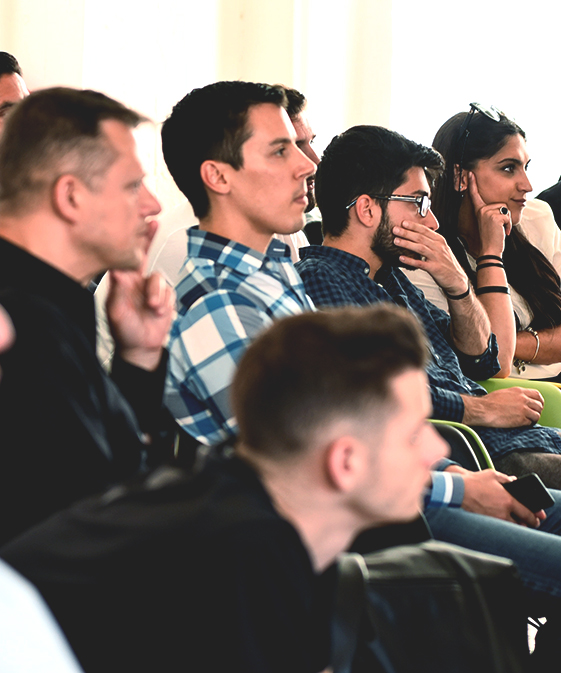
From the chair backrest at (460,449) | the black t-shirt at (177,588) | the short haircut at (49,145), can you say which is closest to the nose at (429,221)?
the chair backrest at (460,449)

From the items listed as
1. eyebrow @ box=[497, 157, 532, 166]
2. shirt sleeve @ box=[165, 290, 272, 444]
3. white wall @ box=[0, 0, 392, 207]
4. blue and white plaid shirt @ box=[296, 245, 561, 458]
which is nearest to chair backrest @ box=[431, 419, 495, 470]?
blue and white plaid shirt @ box=[296, 245, 561, 458]

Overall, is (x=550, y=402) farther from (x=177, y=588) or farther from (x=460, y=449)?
(x=177, y=588)

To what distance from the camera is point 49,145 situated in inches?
49.4

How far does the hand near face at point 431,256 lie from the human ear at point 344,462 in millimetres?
1497

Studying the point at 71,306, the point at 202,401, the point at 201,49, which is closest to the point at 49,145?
the point at 71,306

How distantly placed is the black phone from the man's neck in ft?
2.89

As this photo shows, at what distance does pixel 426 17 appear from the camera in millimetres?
4160

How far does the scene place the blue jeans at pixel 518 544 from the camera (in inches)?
59.2

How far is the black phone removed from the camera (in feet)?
5.47

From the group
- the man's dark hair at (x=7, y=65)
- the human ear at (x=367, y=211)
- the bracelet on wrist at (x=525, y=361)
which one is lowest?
the bracelet on wrist at (x=525, y=361)

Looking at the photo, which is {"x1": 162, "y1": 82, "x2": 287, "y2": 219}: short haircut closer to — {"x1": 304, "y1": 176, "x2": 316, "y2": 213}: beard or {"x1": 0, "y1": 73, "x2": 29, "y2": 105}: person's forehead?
{"x1": 304, "y1": 176, "x2": 316, "y2": 213}: beard

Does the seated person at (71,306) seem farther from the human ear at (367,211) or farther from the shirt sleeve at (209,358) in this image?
the human ear at (367,211)

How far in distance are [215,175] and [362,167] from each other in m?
0.60

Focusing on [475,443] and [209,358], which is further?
[475,443]
